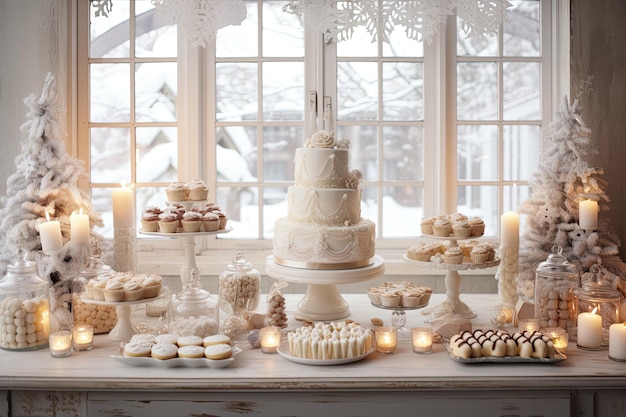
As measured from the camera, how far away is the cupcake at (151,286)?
2.30 metres

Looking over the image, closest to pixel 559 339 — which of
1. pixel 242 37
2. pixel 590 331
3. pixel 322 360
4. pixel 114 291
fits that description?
pixel 590 331

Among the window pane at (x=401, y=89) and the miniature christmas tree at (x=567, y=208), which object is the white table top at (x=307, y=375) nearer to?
the miniature christmas tree at (x=567, y=208)

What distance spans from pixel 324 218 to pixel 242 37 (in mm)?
1626

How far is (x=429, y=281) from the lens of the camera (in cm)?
352

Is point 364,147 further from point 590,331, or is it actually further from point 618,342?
point 618,342

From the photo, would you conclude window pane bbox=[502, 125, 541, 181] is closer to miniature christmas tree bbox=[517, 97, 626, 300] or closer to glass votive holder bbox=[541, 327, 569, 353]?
miniature christmas tree bbox=[517, 97, 626, 300]

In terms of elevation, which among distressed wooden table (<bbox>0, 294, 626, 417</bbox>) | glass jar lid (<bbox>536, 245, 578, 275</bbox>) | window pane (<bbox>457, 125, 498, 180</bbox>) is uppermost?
window pane (<bbox>457, 125, 498, 180</bbox>)

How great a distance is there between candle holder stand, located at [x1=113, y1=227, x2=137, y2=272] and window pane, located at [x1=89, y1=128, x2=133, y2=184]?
1079 mm

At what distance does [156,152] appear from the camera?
3.71 meters

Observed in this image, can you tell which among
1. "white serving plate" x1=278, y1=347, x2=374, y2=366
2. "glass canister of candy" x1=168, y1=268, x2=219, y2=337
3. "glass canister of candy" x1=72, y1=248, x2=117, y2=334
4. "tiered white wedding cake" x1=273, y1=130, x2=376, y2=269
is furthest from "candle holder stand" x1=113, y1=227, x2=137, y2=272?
"white serving plate" x1=278, y1=347, x2=374, y2=366

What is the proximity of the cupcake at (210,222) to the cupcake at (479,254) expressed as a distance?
1.09 m

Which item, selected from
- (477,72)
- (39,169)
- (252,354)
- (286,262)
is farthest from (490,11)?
(39,169)

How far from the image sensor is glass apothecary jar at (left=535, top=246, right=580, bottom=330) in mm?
2410

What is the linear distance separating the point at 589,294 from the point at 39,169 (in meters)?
2.39
